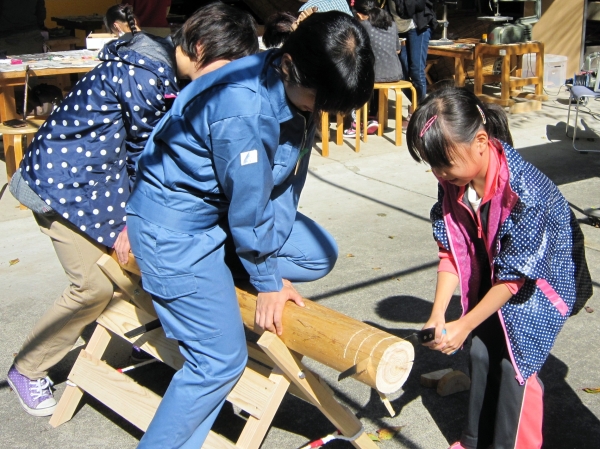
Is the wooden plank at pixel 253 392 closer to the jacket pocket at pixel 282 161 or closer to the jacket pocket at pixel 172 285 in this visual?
the jacket pocket at pixel 172 285

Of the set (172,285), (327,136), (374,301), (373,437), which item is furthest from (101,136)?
(327,136)

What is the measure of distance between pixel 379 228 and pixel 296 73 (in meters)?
3.31

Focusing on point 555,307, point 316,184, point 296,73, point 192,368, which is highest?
point 296,73

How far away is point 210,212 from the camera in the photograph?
7.65 ft

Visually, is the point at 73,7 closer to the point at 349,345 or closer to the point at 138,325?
the point at 138,325

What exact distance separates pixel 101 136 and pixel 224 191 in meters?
0.81

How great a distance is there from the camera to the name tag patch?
209 centimetres

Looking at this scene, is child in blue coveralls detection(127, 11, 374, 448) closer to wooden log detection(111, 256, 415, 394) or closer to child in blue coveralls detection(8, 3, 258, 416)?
wooden log detection(111, 256, 415, 394)

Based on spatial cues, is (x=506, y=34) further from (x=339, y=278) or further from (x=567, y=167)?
(x=339, y=278)

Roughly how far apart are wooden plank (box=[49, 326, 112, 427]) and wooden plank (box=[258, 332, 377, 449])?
1.02 m

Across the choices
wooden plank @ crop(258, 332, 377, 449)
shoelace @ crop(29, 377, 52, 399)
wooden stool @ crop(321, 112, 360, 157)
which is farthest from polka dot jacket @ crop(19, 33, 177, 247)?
wooden stool @ crop(321, 112, 360, 157)

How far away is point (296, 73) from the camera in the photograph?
6.83ft

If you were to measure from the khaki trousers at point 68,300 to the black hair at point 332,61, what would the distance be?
4.01 feet

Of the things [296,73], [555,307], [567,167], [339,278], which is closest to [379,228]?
[339,278]
